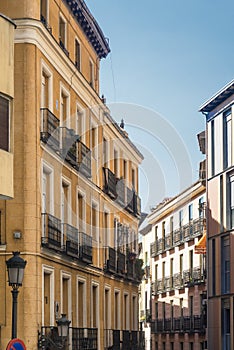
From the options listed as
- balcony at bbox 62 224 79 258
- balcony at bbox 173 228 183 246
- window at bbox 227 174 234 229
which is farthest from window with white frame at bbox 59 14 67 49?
balcony at bbox 173 228 183 246

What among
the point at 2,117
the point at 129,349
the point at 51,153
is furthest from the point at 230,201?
the point at 2,117

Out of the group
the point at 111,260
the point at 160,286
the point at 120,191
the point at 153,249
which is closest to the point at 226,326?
the point at 111,260

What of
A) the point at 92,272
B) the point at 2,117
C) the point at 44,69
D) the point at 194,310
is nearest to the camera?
the point at 2,117

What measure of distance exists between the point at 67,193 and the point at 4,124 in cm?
1151

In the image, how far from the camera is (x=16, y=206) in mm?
28938

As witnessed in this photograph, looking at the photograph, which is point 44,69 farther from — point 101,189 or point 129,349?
point 129,349

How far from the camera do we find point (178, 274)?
71750 millimetres

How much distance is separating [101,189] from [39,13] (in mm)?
13377

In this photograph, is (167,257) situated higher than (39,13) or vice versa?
(39,13)

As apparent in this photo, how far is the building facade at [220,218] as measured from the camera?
A: 48.5m

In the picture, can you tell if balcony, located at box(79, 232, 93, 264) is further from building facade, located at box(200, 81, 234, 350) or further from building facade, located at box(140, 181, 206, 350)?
building facade, located at box(140, 181, 206, 350)

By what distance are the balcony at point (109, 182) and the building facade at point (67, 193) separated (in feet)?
0.14

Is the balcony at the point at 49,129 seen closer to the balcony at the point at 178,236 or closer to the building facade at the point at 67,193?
the building facade at the point at 67,193

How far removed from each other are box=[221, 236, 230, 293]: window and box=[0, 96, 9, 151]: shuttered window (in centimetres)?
2610
